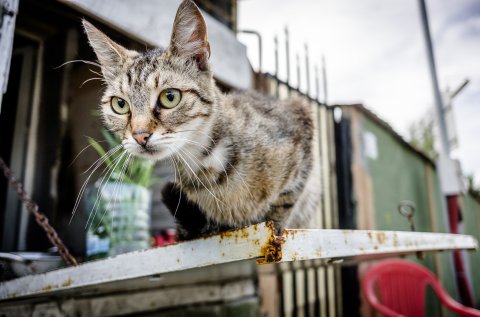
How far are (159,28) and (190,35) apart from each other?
751 millimetres

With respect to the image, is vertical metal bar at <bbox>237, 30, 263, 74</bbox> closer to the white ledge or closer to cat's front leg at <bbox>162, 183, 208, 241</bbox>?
cat's front leg at <bbox>162, 183, 208, 241</bbox>

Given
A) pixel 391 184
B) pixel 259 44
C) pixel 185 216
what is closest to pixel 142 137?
pixel 185 216

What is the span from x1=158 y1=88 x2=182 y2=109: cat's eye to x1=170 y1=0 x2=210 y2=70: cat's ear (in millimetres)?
127

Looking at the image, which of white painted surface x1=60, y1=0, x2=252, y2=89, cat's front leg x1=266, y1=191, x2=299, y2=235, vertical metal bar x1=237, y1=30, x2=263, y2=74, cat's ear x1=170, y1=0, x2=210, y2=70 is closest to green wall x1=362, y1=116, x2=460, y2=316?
vertical metal bar x1=237, y1=30, x2=263, y2=74

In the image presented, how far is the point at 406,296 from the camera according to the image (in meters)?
2.72

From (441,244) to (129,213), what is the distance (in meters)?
1.39

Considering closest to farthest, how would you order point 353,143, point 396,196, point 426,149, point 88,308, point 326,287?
point 88,308
point 326,287
point 353,143
point 396,196
point 426,149

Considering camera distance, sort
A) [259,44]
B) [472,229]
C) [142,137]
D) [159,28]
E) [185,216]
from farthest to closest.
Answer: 1. [472,229]
2. [259,44]
3. [159,28]
4. [185,216]
5. [142,137]

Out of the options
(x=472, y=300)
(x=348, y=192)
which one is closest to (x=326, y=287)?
(x=348, y=192)

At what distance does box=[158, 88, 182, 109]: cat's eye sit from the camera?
45.2 inches

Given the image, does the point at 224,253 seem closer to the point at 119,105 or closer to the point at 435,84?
the point at 119,105

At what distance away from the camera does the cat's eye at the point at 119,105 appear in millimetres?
1194

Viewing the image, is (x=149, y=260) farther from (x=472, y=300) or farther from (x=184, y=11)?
(x=472, y=300)

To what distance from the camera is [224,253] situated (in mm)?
899
